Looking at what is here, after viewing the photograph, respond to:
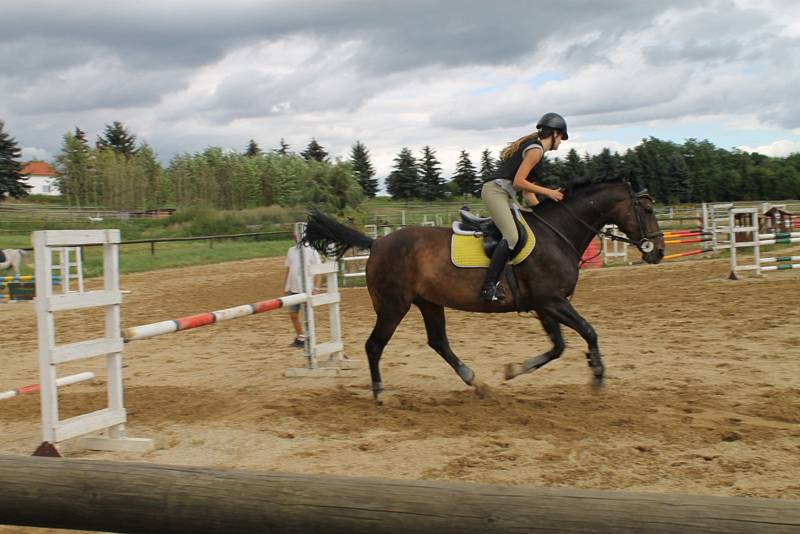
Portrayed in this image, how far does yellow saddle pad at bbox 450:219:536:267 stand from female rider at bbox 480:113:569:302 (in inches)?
4.4

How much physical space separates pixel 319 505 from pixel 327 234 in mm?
6029

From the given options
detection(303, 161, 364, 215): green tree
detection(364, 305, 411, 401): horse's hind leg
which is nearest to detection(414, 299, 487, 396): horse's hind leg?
detection(364, 305, 411, 401): horse's hind leg

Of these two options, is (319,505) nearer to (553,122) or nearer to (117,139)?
(553,122)

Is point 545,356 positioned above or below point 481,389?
above

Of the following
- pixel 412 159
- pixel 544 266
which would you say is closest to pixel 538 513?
pixel 544 266

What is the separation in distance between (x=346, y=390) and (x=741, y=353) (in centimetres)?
458

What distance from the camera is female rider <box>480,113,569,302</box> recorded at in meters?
6.83

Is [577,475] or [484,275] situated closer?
[577,475]

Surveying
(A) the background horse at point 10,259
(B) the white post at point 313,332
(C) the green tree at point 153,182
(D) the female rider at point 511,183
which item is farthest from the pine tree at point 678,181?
(D) the female rider at point 511,183

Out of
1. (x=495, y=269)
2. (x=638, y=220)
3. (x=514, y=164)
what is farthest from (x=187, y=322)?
(x=638, y=220)

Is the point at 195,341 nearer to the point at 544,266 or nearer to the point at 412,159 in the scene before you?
the point at 544,266

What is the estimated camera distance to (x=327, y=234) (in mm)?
7836

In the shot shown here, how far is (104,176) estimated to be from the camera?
64.1 m

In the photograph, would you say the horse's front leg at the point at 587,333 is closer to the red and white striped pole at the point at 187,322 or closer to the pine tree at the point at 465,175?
the red and white striped pole at the point at 187,322
